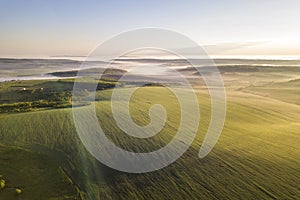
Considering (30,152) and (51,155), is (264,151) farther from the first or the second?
(30,152)

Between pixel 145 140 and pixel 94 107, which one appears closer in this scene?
pixel 145 140

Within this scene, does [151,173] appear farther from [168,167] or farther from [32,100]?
[32,100]

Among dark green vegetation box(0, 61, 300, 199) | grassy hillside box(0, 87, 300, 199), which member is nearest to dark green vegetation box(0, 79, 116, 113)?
grassy hillside box(0, 87, 300, 199)

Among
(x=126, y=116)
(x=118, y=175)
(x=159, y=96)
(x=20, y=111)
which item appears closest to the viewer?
(x=118, y=175)

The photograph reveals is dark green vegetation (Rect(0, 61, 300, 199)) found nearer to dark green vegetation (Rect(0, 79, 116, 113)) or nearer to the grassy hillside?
the grassy hillside

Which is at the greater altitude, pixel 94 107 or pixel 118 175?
pixel 94 107

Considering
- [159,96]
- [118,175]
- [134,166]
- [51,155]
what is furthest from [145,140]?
[159,96]

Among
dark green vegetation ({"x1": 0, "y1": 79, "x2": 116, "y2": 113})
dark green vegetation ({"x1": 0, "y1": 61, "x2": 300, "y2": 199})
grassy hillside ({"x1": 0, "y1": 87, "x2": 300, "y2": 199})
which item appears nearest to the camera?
dark green vegetation ({"x1": 0, "y1": 61, "x2": 300, "y2": 199})
